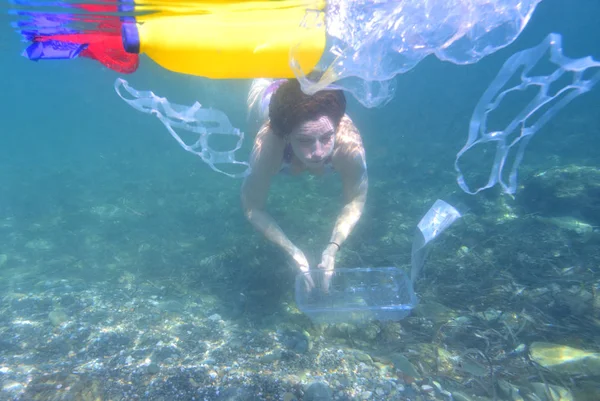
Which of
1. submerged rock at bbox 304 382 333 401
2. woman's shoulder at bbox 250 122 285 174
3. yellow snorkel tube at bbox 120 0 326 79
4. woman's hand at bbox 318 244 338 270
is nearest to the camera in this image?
yellow snorkel tube at bbox 120 0 326 79

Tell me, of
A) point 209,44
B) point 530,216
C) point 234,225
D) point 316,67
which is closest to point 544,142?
point 530,216

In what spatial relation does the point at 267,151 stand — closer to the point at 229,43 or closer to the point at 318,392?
the point at 229,43

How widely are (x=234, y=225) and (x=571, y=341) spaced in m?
6.18

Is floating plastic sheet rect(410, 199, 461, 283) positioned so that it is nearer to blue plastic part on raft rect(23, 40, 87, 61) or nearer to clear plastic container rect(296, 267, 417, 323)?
clear plastic container rect(296, 267, 417, 323)

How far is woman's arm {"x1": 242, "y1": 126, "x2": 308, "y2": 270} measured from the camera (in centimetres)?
401

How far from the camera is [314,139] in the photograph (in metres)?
3.53

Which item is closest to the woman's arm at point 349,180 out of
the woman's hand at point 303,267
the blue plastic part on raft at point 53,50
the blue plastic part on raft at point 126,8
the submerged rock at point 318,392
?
the woman's hand at point 303,267

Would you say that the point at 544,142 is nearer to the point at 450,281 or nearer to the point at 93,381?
the point at 450,281

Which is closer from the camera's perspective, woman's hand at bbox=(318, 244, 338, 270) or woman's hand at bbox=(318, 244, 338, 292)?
woman's hand at bbox=(318, 244, 338, 292)

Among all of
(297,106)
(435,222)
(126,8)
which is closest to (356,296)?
(435,222)

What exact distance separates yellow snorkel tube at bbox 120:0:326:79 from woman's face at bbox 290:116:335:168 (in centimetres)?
80

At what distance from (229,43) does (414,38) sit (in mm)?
1732

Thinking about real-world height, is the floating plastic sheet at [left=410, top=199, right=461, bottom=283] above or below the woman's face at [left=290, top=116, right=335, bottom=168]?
below

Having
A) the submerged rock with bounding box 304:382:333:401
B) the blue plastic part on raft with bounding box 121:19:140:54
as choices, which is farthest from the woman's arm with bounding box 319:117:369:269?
the blue plastic part on raft with bounding box 121:19:140:54
